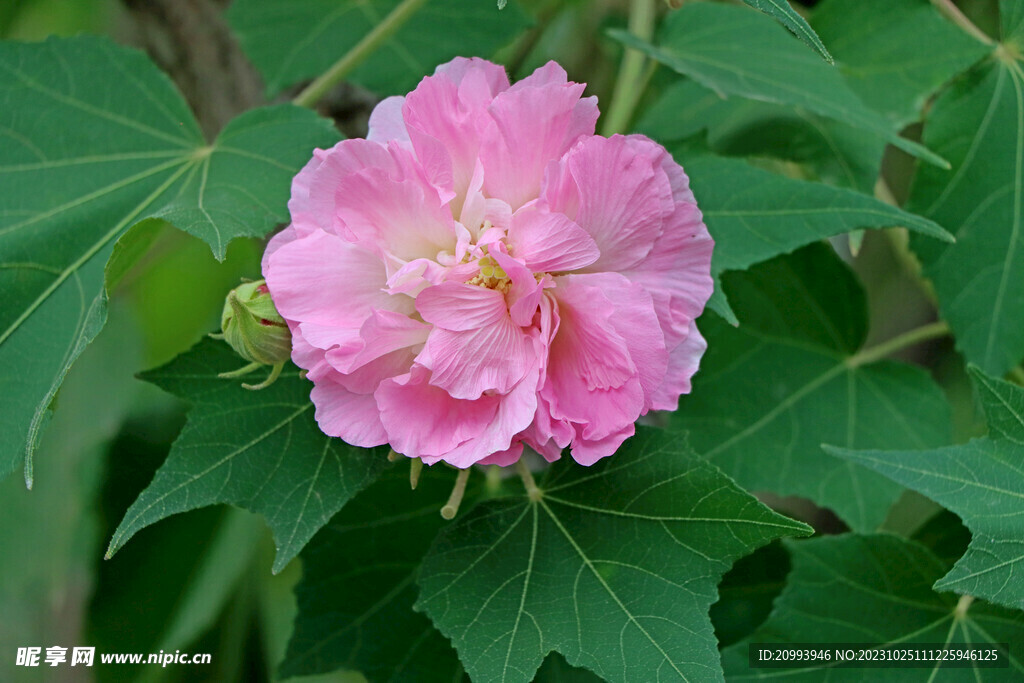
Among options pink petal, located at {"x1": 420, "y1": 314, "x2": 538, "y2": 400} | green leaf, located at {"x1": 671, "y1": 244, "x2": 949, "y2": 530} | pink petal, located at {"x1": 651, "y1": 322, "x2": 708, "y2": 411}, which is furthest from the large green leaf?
green leaf, located at {"x1": 671, "y1": 244, "x2": 949, "y2": 530}

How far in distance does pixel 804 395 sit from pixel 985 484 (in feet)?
0.80

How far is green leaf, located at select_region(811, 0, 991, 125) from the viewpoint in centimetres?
66

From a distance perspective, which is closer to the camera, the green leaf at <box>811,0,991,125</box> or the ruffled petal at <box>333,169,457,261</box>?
the ruffled petal at <box>333,169,457,261</box>

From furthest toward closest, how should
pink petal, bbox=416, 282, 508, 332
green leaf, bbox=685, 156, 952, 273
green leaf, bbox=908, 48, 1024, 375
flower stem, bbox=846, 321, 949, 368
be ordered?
flower stem, bbox=846, 321, 949, 368 < green leaf, bbox=908, 48, 1024, 375 < green leaf, bbox=685, 156, 952, 273 < pink petal, bbox=416, 282, 508, 332

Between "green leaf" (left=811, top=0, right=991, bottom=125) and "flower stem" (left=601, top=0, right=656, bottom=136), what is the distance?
0.15 meters

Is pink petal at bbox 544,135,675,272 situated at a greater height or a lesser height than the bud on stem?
greater

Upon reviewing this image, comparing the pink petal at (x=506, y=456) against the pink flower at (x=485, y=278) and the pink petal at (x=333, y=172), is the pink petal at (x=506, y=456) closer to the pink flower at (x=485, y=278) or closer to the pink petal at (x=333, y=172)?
the pink flower at (x=485, y=278)

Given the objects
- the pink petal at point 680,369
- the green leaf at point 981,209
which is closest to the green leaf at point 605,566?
the pink petal at point 680,369

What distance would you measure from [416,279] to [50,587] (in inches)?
27.7

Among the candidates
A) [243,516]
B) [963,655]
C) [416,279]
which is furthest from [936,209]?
[243,516]

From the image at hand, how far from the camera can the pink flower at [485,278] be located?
1.30 ft

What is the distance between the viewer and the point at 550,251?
0.40m

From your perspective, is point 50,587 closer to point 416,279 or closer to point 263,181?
point 263,181

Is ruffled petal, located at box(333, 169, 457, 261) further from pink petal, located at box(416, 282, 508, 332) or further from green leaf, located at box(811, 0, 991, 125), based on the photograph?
green leaf, located at box(811, 0, 991, 125)
